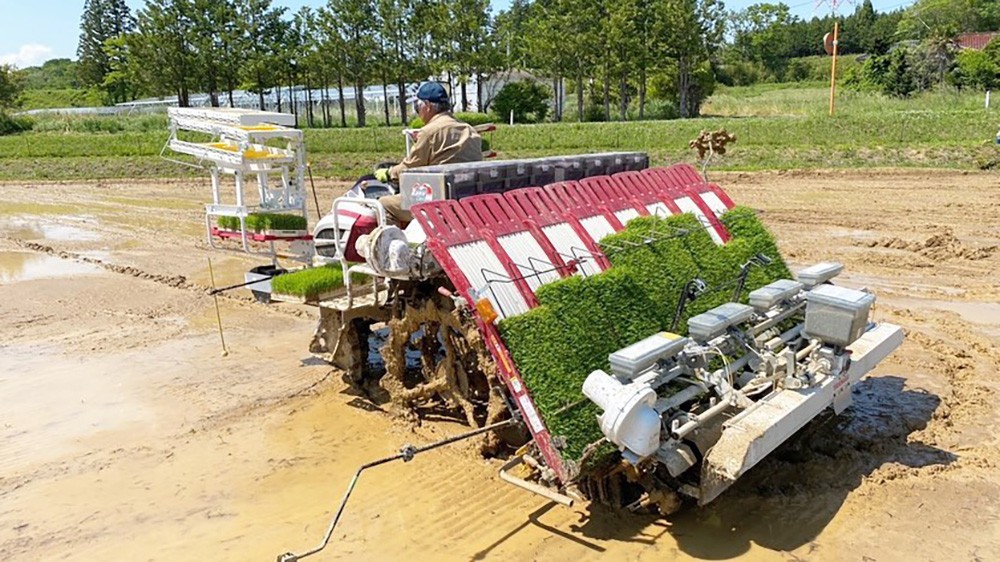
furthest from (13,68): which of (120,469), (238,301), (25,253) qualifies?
(120,469)

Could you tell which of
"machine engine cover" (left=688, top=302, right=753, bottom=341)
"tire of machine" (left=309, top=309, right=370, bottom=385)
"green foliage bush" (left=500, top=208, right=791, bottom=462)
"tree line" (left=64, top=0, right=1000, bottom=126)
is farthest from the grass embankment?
"machine engine cover" (left=688, top=302, right=753, bottom=341)

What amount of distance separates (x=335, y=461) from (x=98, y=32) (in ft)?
295

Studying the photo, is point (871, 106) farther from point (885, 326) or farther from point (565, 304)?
point (565, 304)

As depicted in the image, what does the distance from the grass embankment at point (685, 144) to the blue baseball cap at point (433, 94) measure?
1892 cm

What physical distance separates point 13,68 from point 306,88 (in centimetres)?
2531

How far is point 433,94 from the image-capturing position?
7.41 m

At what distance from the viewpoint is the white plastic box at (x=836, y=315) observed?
5.12 m

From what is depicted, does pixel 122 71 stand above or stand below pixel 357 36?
below

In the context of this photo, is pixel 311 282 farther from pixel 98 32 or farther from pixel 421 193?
pixel 98 32

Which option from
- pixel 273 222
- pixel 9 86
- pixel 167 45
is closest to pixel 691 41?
pixel 167 45

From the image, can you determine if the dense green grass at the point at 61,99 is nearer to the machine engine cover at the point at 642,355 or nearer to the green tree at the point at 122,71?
the green tree at the point at 122,71

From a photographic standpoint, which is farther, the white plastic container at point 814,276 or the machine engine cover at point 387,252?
the white plastic container at point 814,276

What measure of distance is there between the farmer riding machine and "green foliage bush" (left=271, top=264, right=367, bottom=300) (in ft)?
0.29

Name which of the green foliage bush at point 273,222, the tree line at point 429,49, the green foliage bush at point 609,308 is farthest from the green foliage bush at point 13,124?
the green foliage bush at point 609,308
